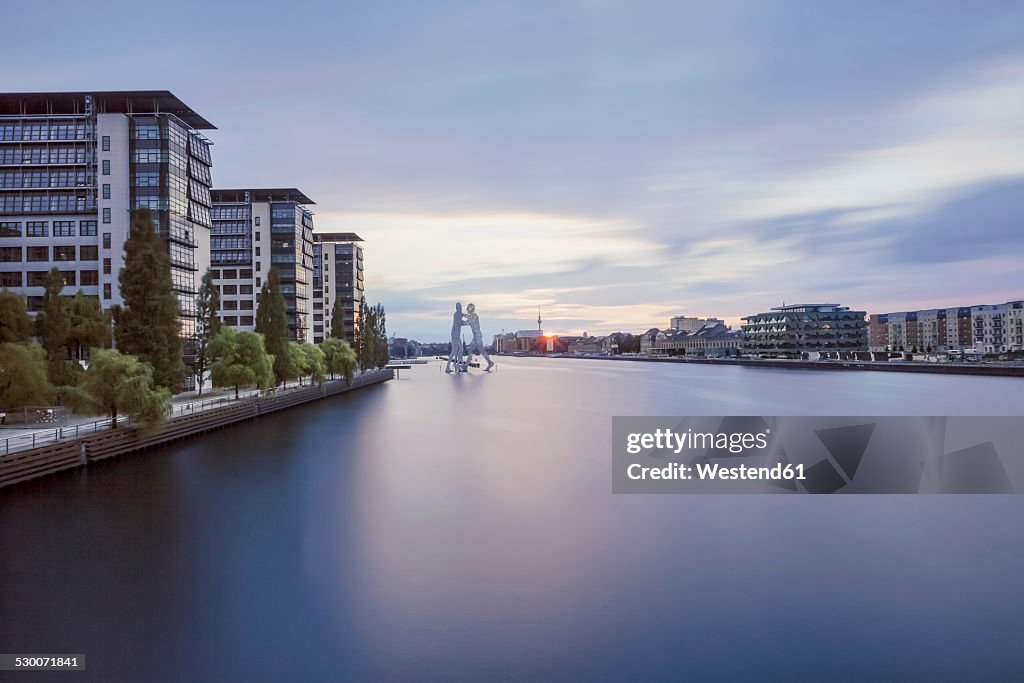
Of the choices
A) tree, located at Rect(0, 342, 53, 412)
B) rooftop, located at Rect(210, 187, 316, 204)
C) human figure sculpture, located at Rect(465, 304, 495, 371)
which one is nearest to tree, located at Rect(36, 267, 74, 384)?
tree, located at Rect(0, 342, 53, 412)

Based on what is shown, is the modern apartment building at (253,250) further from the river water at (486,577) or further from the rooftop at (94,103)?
the river water at (486,577)

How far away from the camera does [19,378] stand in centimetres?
3822

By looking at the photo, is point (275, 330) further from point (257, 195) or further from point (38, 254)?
point (257, 195)

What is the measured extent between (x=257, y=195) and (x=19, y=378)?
8233cm

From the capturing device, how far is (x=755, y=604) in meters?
19.0

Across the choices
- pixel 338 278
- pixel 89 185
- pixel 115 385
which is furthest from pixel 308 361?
pixel 338 278

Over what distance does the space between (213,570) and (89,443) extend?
19.4 m

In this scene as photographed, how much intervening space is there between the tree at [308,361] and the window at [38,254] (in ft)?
77.9

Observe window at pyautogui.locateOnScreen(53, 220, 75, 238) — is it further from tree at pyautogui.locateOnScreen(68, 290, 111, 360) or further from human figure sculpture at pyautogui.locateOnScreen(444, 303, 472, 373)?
human figure sculpture at pyautogui.locateOnScreen(444, 303, 472, 373)

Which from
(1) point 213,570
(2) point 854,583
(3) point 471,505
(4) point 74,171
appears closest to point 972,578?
(2) point 854,583

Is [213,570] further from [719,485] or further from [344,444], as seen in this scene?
[344,444]

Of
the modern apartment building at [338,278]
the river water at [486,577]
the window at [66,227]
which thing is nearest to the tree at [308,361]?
the window at [66,227]

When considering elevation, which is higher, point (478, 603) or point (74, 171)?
point (74, 171)

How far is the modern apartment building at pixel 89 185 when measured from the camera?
67.6 m
